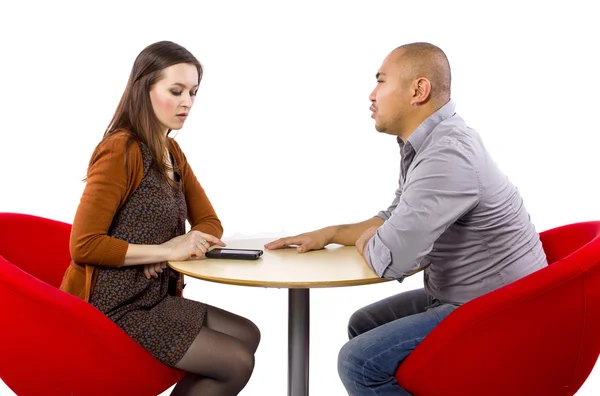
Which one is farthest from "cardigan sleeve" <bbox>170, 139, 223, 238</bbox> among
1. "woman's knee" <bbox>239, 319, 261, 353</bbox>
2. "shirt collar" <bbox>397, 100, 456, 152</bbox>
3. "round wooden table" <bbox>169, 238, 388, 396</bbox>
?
"shirt collar" <bbox>397, 100, 456, 152</bbox>

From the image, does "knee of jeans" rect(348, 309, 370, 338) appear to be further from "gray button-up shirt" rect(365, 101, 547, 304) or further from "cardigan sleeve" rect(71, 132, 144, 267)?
"cardigan sleeve" rect(71, 132, 144, 267)

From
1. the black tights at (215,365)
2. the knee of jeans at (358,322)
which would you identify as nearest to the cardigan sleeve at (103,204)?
the black tights at (215,365)

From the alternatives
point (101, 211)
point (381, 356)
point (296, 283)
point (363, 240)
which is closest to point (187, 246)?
point (101, 211)

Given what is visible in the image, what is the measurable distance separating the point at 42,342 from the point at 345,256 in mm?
1151

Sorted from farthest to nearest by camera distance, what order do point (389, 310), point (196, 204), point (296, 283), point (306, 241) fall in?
point (196, 204)
point (389, 310)
point (306, 241)
point (296, 283)

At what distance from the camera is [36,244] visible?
3303 mm

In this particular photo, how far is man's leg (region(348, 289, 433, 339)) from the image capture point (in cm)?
307

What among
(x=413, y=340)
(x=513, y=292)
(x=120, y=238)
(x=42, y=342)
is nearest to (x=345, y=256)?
(x=413, y=340)

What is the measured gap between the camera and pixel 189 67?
2.88 metres

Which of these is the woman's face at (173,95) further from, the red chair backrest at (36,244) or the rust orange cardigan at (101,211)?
the red chair backrest at (36,244)

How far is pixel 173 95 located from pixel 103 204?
53 centimetres

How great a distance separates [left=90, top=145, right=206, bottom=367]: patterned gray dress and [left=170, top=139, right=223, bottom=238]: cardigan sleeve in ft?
0.96

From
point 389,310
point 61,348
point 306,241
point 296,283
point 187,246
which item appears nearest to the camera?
point 296,283

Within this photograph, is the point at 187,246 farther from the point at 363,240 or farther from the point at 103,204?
the point at 363,240
